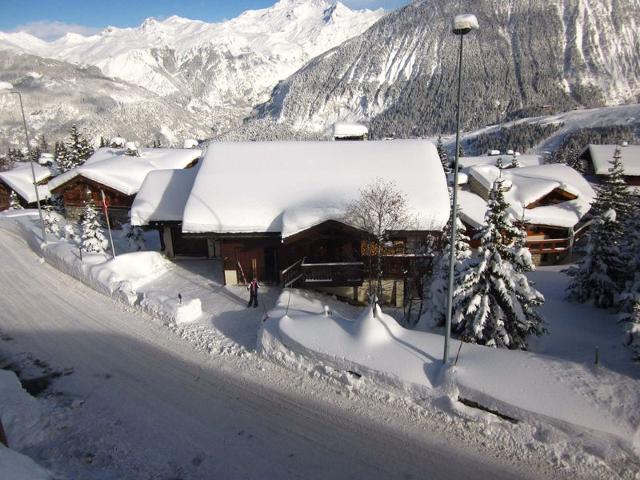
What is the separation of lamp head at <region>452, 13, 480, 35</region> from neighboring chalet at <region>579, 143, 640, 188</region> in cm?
4392

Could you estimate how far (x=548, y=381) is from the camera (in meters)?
9.17

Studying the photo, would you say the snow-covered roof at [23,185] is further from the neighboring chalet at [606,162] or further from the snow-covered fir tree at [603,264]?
the neighboring chalet at [606,162]

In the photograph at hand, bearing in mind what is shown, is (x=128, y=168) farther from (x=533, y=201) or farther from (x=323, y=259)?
(x=533, y=201)

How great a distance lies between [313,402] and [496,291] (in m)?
6.63

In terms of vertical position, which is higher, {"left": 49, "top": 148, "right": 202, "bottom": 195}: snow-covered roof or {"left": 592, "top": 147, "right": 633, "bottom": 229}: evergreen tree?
{"left": 49, "top": 148, "right": 202, "bottom": 195}: snow-covered roof

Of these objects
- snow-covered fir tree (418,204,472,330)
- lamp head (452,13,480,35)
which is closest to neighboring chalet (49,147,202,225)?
snow-covered fir tree (418,204,472,330)

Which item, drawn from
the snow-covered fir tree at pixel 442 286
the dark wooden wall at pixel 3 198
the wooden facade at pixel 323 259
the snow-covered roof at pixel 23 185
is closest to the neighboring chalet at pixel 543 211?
the wooden facade at pixel 323 259

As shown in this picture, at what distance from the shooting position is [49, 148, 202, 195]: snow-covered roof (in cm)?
3172

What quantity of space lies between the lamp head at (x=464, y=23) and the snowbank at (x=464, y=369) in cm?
728

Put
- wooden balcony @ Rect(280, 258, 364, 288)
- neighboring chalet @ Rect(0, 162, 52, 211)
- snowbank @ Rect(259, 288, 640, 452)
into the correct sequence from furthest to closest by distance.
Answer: neighboring chalet @ Rect(0, 162, 52, 211)
wooden balcony @ Rect(280, 258, 364, 288)
snowbank @ Rect(259, 288, 640, 452)

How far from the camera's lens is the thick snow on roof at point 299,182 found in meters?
17.5

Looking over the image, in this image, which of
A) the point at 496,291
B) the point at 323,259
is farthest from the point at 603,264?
the point at 323,259

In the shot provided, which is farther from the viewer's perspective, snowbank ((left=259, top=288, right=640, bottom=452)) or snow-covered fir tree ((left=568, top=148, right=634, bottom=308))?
snow-covered fir tree ((left=568, top=148, right=634, bottom=308))

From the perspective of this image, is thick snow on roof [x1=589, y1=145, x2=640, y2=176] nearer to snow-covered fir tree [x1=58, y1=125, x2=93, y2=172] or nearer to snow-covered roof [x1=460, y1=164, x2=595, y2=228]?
snow-covered roof [x1=460, y1=164, x2=595, y2=228]
